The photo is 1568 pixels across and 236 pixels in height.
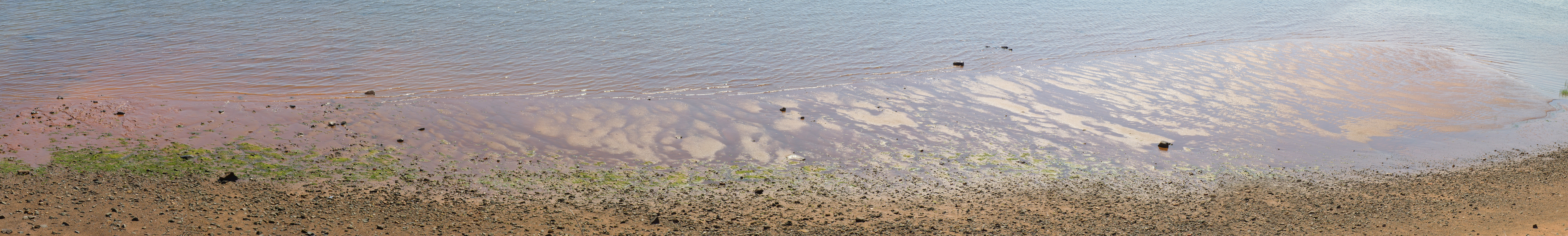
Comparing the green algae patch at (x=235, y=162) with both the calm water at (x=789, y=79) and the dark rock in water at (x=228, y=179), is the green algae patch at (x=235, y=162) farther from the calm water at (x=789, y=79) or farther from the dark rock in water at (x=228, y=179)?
the calm water at (x=789, y=79)

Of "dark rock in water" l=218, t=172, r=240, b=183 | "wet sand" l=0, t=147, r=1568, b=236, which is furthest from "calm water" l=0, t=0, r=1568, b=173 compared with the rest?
"dark rock in water" l=218, t=172, r=240, b=183

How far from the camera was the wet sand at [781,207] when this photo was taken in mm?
4887

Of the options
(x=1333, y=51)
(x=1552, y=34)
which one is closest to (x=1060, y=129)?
(x=1333, y=51)

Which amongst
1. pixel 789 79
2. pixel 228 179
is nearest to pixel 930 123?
pixel 789 79

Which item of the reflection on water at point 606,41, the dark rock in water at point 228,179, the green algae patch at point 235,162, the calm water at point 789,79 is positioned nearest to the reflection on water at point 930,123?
the calm water at point 789,79

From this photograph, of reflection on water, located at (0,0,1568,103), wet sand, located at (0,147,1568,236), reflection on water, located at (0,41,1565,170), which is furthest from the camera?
reflection on water, located at (0,0,1568,103)

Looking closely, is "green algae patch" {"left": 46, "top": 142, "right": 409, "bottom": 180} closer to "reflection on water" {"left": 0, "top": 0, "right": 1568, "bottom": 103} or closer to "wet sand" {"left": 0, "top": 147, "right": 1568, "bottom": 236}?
"wet sand" {"left": 0, "top": 147, "right": 1568, "bottom": 236}

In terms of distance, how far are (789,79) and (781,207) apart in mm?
5146

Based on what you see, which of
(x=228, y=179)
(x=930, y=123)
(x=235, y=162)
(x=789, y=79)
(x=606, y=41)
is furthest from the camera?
(x=606, y=41)

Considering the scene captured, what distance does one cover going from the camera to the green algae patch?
571 centimetres

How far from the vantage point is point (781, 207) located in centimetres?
559

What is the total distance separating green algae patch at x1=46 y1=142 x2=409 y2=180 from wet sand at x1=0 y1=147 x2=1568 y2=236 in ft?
0.54

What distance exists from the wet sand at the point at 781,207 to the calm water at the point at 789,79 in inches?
35.1

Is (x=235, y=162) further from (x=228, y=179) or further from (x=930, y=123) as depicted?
(x=930, y=123)
